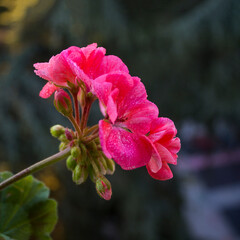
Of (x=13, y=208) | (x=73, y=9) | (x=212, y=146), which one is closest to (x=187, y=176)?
(x=212, y=146)

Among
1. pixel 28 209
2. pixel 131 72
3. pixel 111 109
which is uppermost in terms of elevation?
pixel 111 109

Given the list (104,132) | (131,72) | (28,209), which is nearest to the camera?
(104,132)

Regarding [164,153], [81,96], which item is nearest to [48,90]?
Answer: [81,96]

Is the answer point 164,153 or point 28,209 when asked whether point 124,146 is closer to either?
point 164,153

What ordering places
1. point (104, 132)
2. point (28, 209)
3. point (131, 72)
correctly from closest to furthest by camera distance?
point (104, 132)
point (28, 209)
point (131, 72)

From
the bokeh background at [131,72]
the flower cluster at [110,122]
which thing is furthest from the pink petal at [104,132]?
the bokeh background at [131,72]

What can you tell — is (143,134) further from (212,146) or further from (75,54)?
(212,146)

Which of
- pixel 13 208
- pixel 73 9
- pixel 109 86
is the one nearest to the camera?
pixel 109 86
